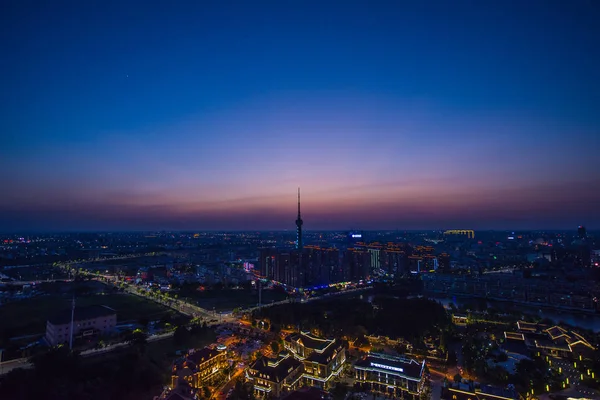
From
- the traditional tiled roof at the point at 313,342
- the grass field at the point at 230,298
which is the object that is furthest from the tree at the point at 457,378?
the grass field at the point at 230,298

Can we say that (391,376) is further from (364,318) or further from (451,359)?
(364,318)

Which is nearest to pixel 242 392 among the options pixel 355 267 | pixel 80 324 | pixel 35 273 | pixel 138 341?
pixel 138 341

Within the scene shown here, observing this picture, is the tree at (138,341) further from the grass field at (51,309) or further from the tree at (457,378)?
the tree at (457,378)

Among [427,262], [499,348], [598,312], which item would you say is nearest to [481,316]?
[499,348]

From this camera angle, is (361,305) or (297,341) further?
(361,305)

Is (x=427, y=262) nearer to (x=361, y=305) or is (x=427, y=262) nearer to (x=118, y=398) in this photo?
(x=361, y=305)

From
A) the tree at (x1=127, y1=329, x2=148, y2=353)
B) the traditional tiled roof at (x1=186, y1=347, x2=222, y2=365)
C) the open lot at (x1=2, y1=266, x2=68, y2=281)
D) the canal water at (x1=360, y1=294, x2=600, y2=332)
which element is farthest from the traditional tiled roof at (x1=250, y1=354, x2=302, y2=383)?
the open lot at (x1=2, y1=266, x2=68, y2=281)
